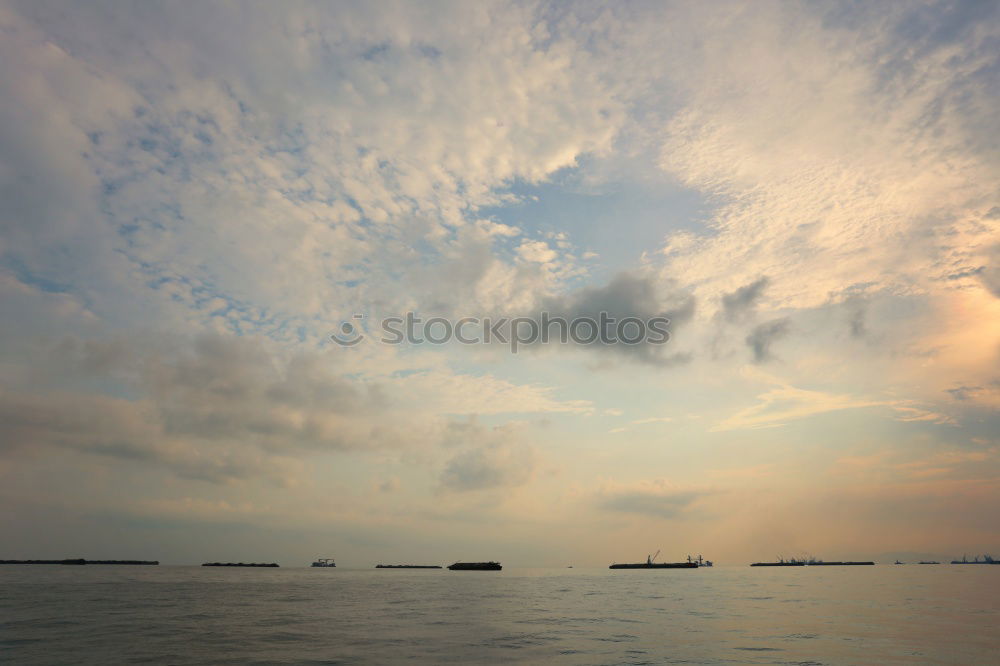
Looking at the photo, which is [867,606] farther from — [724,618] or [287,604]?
[287,604]

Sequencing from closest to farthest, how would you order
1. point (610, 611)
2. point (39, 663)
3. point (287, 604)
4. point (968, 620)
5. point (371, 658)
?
point (39, 663) → point (371, 658) → point (968, 620) → point (610, 611) → point (287, 604)

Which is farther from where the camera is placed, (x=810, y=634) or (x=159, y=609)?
(x=159, y=609)

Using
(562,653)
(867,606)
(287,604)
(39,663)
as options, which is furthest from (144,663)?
(867,606)

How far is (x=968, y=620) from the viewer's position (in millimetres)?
59281

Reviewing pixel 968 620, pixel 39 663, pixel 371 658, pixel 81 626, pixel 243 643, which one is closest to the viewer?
pixel 39 663

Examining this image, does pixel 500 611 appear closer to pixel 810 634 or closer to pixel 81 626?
pixel 810 634

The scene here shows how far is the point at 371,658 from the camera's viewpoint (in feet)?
127

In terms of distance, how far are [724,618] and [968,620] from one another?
24568 mm

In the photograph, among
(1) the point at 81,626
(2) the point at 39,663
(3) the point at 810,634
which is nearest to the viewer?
(2) the point at 39,663

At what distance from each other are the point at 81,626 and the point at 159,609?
2038cm

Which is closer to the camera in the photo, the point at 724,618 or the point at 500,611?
the point at 724,618

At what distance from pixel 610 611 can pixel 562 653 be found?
115 feet

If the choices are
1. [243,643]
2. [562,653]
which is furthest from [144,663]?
[562,653]

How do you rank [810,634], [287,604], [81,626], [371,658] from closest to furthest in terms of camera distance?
1. [371,658]
2. [810,634]
3. [81,626]
4. [287,604]
